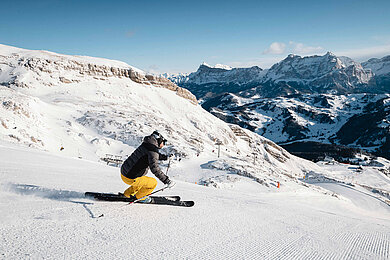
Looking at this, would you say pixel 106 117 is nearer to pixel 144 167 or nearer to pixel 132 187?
pixel 132 187

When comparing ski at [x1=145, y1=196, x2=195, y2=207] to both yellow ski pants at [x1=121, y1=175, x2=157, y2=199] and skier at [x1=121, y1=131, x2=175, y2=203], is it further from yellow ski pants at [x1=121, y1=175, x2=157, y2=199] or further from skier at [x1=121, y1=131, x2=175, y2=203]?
yellow ski pants at [x1=121, y1=175, x2=157, y2=199]

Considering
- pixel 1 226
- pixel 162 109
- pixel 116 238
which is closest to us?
pixel 1 226

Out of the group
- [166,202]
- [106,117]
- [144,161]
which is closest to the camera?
[144,161]

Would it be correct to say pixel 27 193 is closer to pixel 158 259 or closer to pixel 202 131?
pixel 158 259

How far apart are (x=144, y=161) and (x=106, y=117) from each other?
44009mm

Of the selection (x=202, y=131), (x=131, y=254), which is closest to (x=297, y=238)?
(x=131, y=254)

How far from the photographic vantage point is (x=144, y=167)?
216 inches

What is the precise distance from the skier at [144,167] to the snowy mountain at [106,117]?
22591 millimetres

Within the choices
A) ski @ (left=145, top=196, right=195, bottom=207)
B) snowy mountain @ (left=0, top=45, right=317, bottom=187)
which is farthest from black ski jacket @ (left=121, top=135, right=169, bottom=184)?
snowy mountain @ (left=0, top=45, right=317, bottom=187)

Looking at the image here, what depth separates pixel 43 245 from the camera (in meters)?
3.53

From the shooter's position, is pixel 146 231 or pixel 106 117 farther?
pixel 106 117

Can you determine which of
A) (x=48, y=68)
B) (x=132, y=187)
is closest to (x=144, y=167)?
(x=132, y=187)

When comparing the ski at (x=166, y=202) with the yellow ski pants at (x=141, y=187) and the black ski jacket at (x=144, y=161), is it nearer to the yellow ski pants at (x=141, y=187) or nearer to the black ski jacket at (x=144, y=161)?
the yellow ski pants at (x=141, y=187)

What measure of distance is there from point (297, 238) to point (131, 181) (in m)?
4.38
